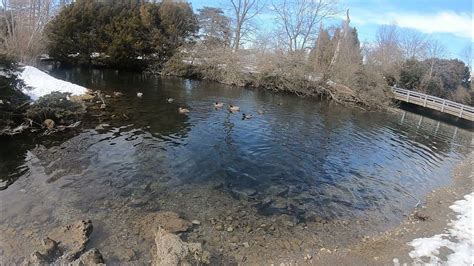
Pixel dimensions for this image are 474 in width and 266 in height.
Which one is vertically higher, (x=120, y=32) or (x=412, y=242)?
(x=120, y=32)

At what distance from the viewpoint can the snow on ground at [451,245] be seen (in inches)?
269

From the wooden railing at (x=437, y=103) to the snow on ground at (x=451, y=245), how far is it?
897 inches

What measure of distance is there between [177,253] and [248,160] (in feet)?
21.1

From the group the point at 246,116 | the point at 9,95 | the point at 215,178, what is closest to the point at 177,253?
the point at 215,178

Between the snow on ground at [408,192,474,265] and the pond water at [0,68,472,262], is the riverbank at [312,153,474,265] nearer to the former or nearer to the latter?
the snow on ground at [408,192,474,265]

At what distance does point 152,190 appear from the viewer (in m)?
8.98

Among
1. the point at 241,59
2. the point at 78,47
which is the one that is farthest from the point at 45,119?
the point at 78,47

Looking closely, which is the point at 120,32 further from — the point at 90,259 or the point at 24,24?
the point at 90,259

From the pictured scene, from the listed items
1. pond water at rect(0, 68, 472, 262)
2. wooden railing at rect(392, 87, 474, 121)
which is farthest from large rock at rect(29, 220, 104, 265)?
wooden railing at rect(392, 87, 474, 121)

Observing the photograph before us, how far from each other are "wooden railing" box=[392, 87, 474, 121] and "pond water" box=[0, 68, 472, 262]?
35.6ft

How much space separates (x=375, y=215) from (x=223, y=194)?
4.21 metres

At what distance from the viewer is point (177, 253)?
5824mm

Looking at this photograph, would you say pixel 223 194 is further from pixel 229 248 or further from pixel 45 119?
pixel 45 119

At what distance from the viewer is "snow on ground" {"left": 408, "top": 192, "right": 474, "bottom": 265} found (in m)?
6.83
